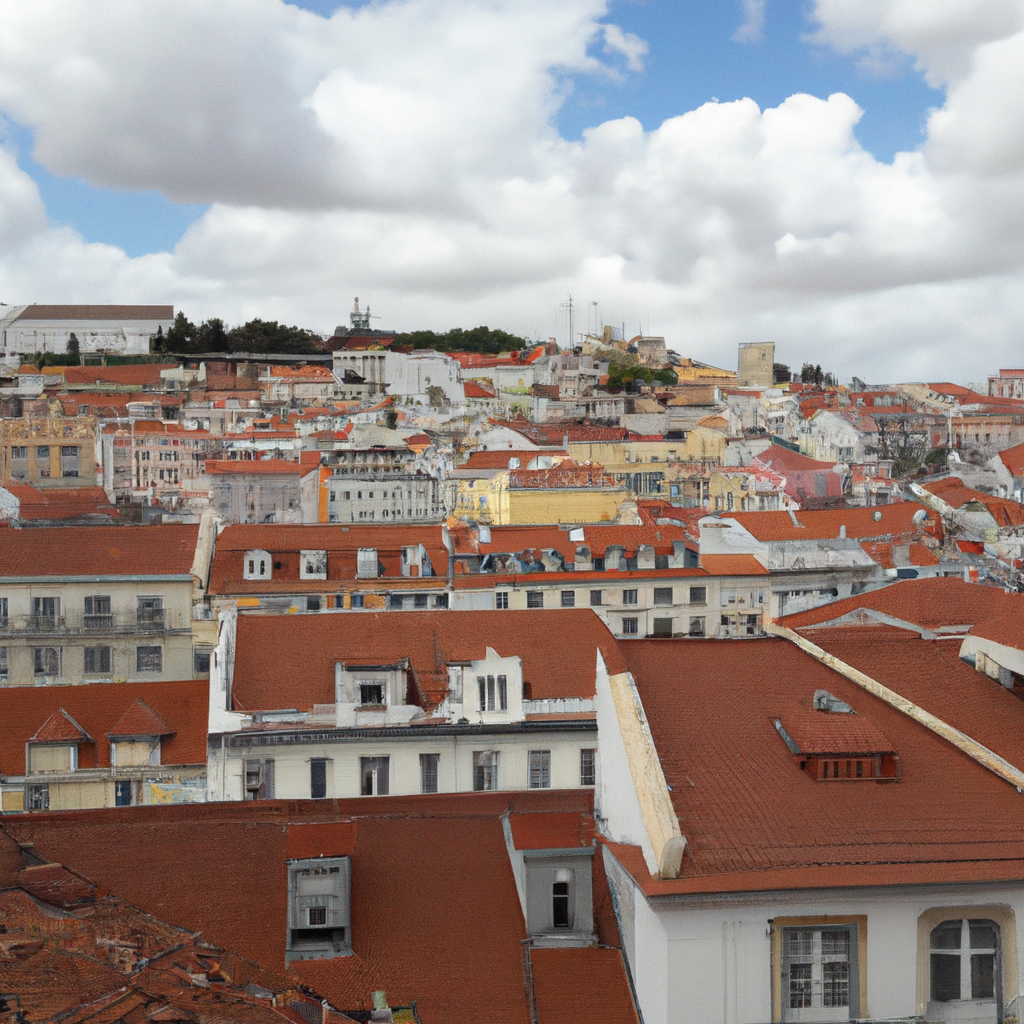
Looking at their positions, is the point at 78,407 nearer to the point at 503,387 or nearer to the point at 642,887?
the point at 503,387

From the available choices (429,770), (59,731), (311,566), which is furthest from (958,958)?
(311,566)

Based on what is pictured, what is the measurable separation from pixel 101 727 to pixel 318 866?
17.9m

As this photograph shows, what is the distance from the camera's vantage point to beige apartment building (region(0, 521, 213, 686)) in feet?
140

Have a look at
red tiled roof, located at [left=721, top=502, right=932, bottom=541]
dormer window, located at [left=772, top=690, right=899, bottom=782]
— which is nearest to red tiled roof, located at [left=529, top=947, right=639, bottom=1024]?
dormer window, located at [left=772, top=690, right=899, bottom=782]

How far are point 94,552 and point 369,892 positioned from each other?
31959 mm

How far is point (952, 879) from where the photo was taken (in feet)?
41.2

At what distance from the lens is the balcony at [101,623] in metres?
42.9

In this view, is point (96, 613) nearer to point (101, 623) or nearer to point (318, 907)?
point (101, 623)

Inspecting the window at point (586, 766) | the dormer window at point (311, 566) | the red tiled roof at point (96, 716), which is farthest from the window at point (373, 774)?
the dormer window at point (311, 566)

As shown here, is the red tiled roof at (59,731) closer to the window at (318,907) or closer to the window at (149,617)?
the window at (149,617)

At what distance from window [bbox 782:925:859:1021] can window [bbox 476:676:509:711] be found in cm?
1545

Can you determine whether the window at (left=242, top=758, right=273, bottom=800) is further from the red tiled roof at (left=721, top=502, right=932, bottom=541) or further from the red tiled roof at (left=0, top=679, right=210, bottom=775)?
the red tiled roof at (left=721, top=502, right=932, bottom=541)

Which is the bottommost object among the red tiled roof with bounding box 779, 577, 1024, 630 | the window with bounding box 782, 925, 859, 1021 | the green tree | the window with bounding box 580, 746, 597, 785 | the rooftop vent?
the window with bounding box 580, 746, 597, 785

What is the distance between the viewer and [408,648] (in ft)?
96.3
